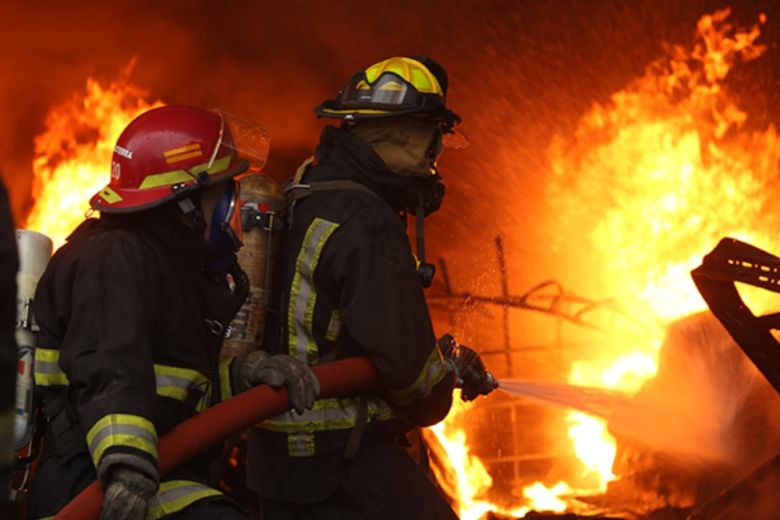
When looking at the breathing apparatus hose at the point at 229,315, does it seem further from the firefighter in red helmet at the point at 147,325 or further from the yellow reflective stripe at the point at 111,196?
the yellow reflective stripe at the point at 111,196

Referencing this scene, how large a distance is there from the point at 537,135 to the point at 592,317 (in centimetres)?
179

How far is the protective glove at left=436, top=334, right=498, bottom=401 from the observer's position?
13.4 ft

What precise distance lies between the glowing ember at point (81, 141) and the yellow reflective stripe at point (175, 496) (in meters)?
5.78

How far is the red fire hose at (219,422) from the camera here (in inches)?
101

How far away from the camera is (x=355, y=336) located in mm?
3424

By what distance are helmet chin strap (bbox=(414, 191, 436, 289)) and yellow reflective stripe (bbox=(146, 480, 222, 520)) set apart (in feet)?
3.94

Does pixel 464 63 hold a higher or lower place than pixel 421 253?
higher

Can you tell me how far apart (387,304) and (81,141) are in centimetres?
581

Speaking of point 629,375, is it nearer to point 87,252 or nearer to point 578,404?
point 578,404

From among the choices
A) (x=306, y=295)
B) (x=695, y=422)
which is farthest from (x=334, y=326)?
(x=695, y=422)

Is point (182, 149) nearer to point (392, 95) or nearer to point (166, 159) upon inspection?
point (166, 159)

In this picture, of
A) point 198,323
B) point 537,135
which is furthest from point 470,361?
point 537,135

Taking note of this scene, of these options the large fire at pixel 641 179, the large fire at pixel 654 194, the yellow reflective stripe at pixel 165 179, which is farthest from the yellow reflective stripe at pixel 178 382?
the large fire at pixel 641 179

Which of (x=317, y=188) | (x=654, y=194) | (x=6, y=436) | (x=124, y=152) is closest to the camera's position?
(x=6, y=436)
